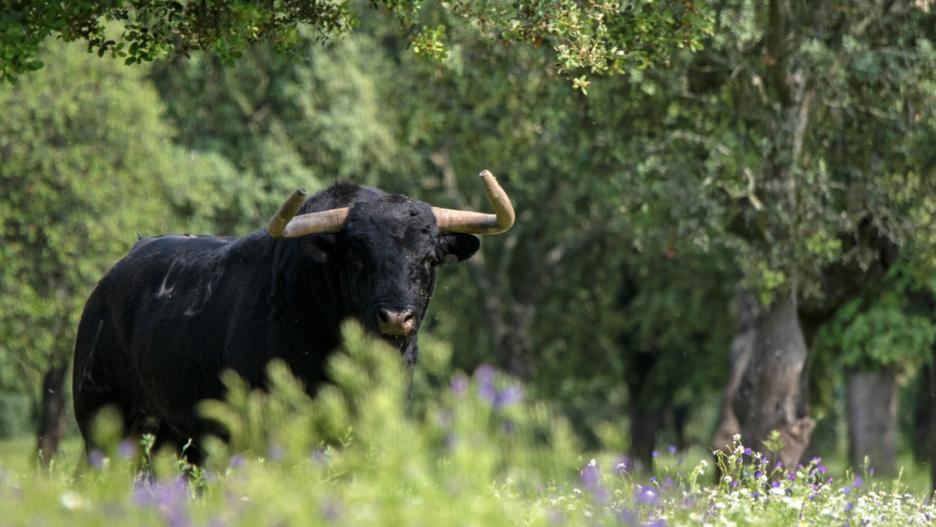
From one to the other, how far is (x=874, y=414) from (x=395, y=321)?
24.1m

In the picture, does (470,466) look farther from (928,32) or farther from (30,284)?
(30,284)

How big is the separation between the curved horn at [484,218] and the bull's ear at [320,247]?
775mm

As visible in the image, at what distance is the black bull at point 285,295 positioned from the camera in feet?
32.0

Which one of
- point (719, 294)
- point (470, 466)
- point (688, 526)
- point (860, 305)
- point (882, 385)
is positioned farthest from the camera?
point (719, 294)

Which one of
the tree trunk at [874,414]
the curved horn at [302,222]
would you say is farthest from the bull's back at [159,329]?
the tree trunk at [874,414]

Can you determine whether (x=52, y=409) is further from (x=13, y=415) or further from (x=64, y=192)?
(x=13, y=415)

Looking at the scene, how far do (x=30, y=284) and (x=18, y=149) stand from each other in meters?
2.16

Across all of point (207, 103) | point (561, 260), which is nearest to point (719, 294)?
point (561, 260)

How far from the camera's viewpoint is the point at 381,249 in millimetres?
9836

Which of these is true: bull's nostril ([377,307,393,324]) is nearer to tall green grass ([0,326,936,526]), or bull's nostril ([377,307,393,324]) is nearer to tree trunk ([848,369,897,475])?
tall green grass ([0,326,936,526])

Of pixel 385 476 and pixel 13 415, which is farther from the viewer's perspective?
pixel 13 415

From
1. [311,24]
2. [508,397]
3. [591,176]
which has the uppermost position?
[311,24]

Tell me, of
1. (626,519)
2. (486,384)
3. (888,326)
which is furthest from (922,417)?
(486,384)

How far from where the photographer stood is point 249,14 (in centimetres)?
938
